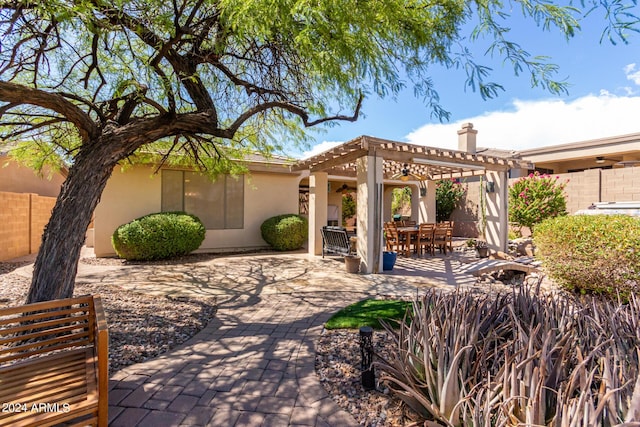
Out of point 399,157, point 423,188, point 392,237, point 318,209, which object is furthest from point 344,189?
point 399,157

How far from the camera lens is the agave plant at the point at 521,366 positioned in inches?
63.2

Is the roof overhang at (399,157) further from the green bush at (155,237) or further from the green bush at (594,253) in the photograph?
the green bush at (155,237)

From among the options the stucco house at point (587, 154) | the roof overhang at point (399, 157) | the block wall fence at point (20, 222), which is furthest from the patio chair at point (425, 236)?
the block wall fence at point (20, 222)

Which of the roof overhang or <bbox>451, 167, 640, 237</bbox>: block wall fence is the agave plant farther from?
<bbox>451, 167, 640, 237</bbox>: block wall fence

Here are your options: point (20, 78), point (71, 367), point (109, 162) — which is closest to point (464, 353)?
point (71, 367)

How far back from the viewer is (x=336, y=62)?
13.3 ft

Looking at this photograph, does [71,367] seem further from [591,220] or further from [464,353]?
[591,220]

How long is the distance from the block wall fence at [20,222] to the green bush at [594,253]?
46.8 ft

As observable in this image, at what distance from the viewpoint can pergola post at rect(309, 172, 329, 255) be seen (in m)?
10.7

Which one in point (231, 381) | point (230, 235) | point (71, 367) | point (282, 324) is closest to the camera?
point (71, 367)

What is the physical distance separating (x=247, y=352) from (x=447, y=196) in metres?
14.0

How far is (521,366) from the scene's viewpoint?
1774 mm

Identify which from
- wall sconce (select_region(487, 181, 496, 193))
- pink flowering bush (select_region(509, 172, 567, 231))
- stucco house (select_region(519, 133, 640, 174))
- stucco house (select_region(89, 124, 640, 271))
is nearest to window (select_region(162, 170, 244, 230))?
stucco house (select_region(89, 124, 640, 271))

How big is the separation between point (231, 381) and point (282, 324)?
1.55m
